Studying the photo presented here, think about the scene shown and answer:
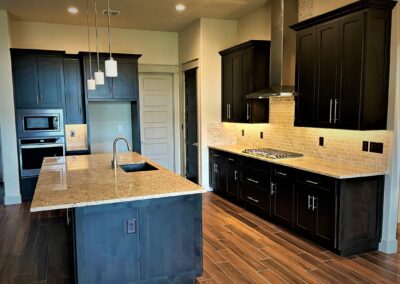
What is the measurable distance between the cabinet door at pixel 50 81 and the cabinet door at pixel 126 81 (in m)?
0.92

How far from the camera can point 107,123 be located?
6.88 meters

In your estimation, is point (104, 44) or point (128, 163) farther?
point (104, 44)

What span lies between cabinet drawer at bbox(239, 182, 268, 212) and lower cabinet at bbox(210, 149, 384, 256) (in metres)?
0.01

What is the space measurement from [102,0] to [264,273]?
4.33m

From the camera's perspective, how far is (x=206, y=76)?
20.2 feet

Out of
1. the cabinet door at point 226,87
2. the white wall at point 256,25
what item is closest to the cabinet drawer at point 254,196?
the cabinet door at point 226,87

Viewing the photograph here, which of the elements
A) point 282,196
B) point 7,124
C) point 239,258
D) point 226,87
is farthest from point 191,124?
point 239,258

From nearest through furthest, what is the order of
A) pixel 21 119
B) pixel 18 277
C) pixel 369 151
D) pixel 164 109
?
1. pixel 18 277
2. pixel 369 151
3. pixel 21 119
4. pixel 164 109

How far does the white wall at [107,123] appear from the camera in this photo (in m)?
6.78

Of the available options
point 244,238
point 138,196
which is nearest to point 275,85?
point 244,238

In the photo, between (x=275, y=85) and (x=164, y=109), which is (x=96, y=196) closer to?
(x=275, y=85)

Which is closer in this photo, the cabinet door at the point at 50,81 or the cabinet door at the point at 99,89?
the cabinet door at the point at 50,81

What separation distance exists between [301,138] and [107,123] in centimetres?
394

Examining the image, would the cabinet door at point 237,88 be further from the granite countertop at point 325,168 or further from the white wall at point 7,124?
the white wall at point 7,124
